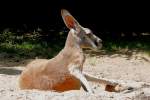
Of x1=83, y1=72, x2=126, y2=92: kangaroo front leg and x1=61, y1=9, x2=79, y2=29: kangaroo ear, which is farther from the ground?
x1=61, y1=9, x2=79, y2=29: kangaroo ear

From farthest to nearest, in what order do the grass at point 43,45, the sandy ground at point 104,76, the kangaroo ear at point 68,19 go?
the grass at point 43,45, the kangaroo ear at point 68,19, the sandy ground at point 104,76

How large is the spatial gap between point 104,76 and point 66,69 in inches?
123

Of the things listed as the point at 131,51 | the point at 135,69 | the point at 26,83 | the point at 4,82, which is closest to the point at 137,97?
the point at 26,83

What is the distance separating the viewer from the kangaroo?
6.45 m

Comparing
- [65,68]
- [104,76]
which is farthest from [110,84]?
[104,76]

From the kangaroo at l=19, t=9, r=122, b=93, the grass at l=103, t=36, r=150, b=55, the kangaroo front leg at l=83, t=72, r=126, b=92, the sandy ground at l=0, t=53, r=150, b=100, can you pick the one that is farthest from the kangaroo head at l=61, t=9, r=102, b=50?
the grass at l=103, t=36, r=150, b=55

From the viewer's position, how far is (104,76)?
956 cm

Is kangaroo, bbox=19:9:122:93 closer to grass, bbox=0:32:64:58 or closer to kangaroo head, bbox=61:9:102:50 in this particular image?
kangaroo head, bbox=61:9:102:50

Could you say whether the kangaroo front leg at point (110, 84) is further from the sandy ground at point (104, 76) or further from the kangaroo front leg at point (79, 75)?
the kangaroo front leg at point (79, 75)

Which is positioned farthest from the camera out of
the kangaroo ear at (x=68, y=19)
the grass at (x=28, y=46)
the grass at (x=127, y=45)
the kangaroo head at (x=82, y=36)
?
the grass at (x=127, y=45)

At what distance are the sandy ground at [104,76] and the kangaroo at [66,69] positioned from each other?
23cm

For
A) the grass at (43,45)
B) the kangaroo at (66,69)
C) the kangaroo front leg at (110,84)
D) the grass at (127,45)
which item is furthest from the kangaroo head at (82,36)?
Answer: the grass at (127,45)

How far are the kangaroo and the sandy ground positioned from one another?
0.23 meters

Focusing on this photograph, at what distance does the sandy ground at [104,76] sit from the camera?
5.40m
